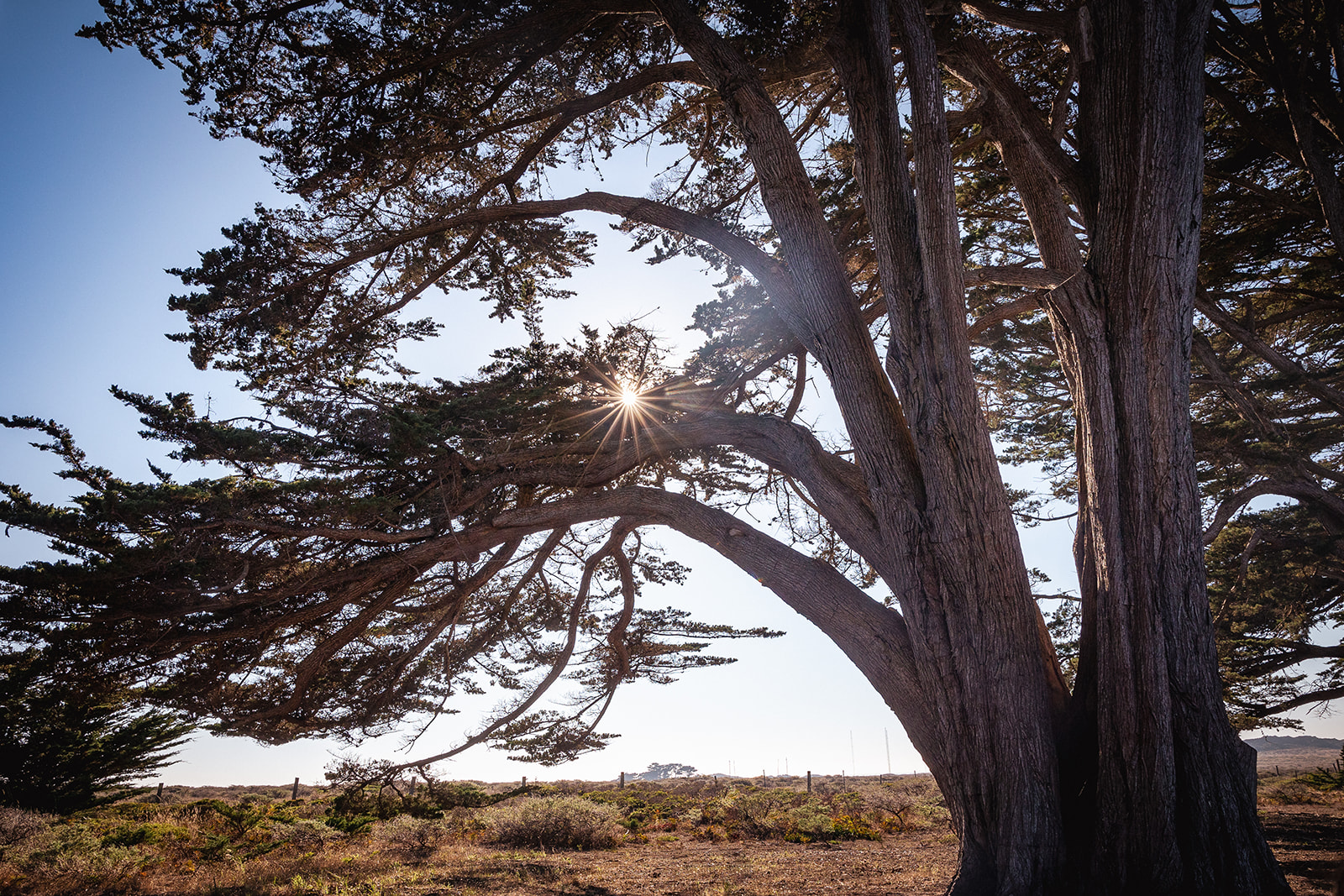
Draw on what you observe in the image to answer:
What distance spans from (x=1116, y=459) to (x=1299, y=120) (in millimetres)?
→ 4923

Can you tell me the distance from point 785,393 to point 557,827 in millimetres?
9182

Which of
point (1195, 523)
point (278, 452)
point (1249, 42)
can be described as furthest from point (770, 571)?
point (1249, 42)

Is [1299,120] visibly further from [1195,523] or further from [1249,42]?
[1195,523]

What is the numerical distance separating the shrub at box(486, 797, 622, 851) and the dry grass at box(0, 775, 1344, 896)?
353mm

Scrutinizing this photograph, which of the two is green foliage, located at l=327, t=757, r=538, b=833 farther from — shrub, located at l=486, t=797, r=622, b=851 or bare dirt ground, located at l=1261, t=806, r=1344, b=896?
Result: bare dirt ground, located at l=1261, t=806, r=1344, b=896

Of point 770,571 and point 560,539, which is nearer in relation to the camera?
point 770,571

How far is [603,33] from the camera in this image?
5820mm

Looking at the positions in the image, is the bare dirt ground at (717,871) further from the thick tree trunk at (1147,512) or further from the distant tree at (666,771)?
Result: the distant tree at (666,771)

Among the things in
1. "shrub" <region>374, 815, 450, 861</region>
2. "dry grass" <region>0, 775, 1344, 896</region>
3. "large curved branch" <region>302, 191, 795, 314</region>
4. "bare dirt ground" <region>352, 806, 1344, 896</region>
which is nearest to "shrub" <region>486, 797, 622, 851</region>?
"dry grass" <region>0, 775, 1344, 896</region>

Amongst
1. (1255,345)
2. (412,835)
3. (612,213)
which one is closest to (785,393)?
(612,213)

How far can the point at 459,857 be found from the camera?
9.48 m

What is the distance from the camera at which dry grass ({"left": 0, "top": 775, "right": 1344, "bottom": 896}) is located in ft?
21.3

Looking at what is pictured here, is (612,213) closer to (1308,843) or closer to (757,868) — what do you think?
(757,868)

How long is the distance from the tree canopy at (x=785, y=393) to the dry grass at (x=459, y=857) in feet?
6.24
